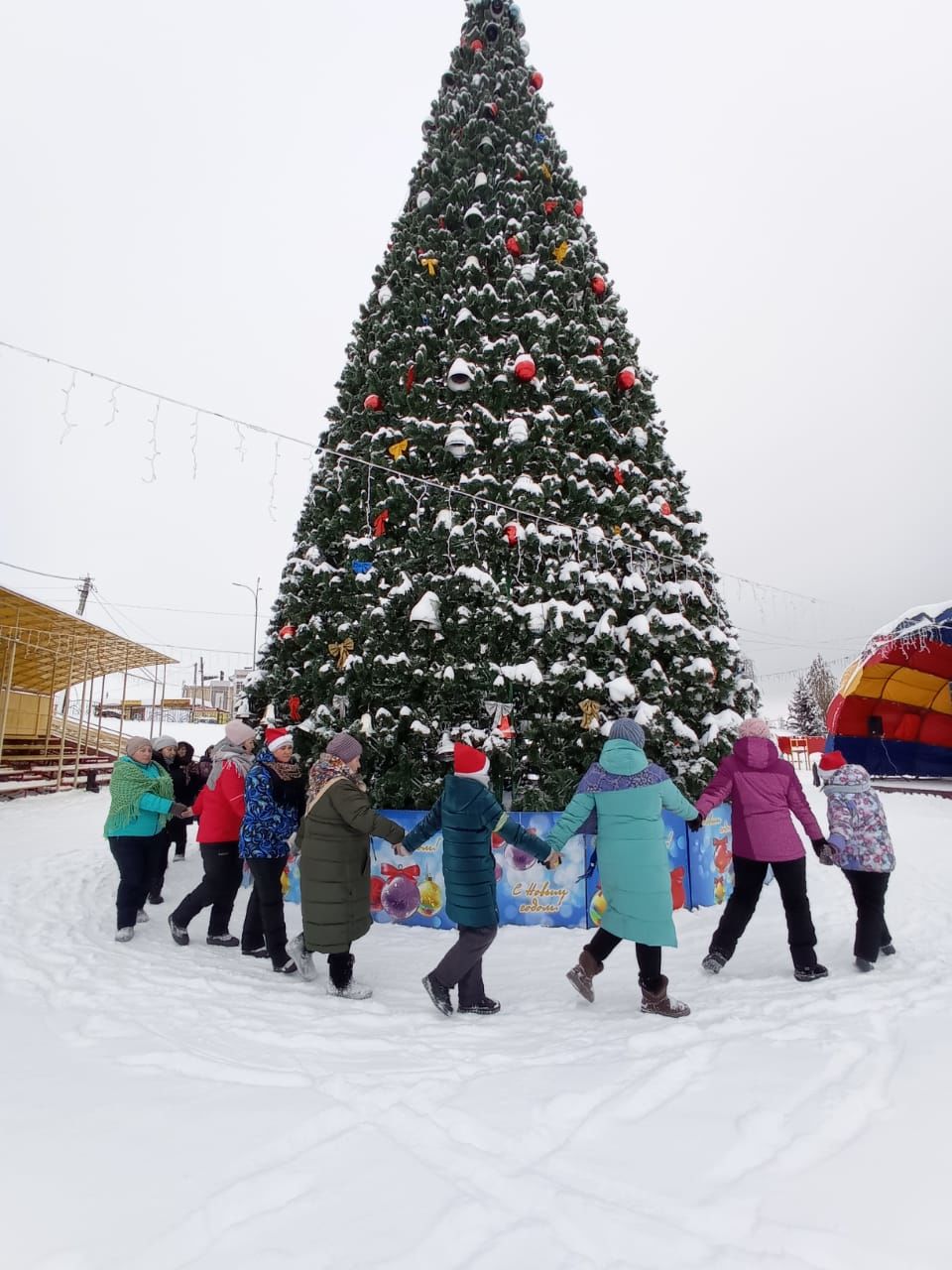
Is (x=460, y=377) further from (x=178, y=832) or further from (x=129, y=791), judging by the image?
(x=178, y=832)

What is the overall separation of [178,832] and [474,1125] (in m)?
6.95

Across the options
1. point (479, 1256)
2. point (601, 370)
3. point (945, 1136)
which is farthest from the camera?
point (601, 370)

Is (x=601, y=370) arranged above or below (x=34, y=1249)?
above

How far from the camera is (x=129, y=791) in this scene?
5504 mm

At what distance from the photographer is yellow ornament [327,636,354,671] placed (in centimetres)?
677

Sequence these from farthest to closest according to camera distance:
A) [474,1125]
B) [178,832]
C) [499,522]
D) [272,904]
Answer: [178,832]
[499,522]
[272,904]
[474,1125]

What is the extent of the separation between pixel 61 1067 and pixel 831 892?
6867mm

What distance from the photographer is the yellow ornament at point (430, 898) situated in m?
5.93

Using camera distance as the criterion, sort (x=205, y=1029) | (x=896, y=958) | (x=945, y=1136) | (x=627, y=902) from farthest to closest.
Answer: (x=896, y=958) → (x=627, y=902) → (x=205, y=1029) → (x=945, y=1136)

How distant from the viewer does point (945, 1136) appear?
2262mm

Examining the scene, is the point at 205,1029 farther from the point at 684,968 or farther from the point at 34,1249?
the point at 684,968

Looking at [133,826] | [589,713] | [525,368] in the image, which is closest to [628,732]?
[589,713]

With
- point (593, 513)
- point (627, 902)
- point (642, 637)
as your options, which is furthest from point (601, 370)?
point (627, 902)

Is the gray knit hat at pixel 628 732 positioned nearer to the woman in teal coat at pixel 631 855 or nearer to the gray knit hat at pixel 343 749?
the woman in teal coat at pixel 631 855
